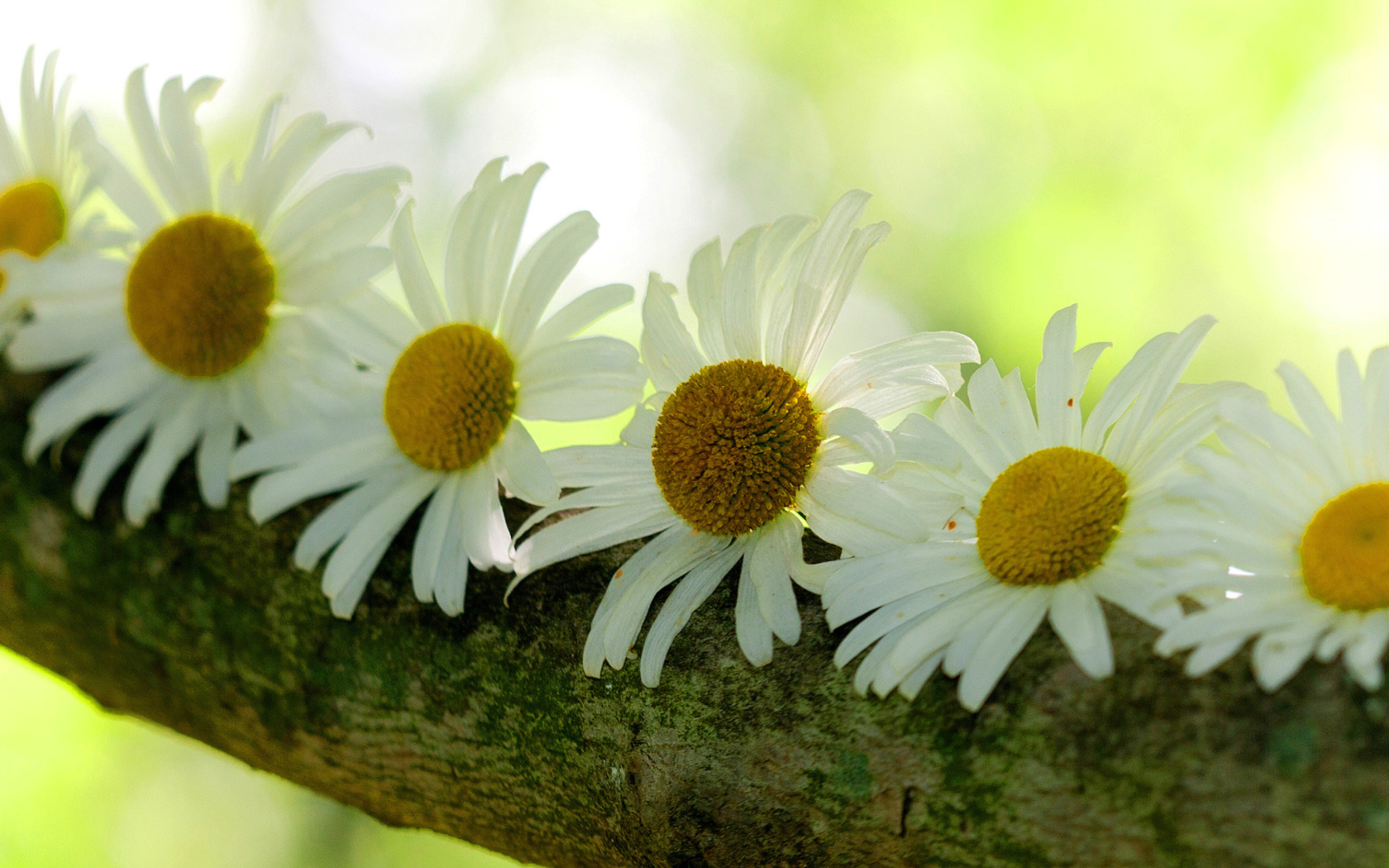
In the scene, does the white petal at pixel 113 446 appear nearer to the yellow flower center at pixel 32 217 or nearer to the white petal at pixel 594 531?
the yellow flower center at pixel 32 217

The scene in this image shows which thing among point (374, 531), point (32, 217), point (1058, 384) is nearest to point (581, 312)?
point (374, 531)

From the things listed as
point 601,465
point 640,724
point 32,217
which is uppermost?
point 32,217

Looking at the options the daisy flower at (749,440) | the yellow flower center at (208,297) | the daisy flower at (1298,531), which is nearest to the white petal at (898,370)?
A: the daisy flower at (749,440)

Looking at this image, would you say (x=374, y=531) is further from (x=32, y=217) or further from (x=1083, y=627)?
(x=32, y=217)

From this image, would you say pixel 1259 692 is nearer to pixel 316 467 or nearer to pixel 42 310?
pixel 316 467

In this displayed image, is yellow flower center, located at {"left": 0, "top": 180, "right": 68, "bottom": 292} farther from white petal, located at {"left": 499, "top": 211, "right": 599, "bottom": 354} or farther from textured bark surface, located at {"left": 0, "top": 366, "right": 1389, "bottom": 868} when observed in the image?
white petal, located at {"left": 499, "top": 211, "right": 599, "bottom": 354}

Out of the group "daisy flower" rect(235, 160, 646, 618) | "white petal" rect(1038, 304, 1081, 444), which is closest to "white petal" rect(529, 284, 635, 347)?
"daisy flower" rect(235, 160, 646, 618)

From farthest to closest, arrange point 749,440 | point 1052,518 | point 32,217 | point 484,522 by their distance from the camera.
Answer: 1. point 32,217
2. point 484,522
3. point 749,440
4. point 1052,518

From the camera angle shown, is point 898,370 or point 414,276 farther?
point 414,276
